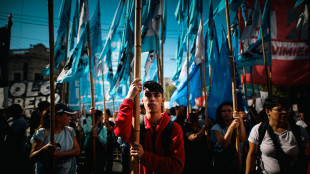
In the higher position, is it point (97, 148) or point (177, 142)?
point (177, 142)

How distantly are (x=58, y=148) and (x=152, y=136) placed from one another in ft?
5.96

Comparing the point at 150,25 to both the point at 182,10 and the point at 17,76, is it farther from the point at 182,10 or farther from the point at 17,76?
the point at 17,76

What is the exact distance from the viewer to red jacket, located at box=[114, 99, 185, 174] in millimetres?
1746

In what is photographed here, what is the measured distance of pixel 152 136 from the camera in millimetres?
2029

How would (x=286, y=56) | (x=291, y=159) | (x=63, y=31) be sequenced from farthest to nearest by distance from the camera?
1. (x=286, y=56)
2. (x=63, y=31)
3. (x=291, y=159)

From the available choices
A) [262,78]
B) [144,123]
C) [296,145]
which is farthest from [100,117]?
[262,78]

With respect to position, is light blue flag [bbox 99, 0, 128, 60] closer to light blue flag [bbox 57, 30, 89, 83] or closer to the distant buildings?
light blue flag [bbox 57, 30, 89, 83]

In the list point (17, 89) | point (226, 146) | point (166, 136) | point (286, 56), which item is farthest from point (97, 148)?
point (17, 89)

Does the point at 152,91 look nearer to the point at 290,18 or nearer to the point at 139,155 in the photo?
the point at 139,155

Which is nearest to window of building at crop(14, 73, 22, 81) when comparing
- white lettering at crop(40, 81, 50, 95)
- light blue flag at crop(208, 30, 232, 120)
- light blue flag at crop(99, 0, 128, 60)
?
white lettering at crop(40, 81, 50, 95)

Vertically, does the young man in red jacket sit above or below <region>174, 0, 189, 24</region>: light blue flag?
below

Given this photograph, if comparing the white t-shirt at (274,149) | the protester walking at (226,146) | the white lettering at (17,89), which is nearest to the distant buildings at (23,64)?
the white lettering at (17,89)

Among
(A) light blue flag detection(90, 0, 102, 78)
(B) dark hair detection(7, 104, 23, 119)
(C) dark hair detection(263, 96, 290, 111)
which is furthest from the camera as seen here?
(A) light blue flag detection(90, 0, 102, 78)

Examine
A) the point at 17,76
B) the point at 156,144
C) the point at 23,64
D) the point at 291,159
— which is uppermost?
the point at 23,64
